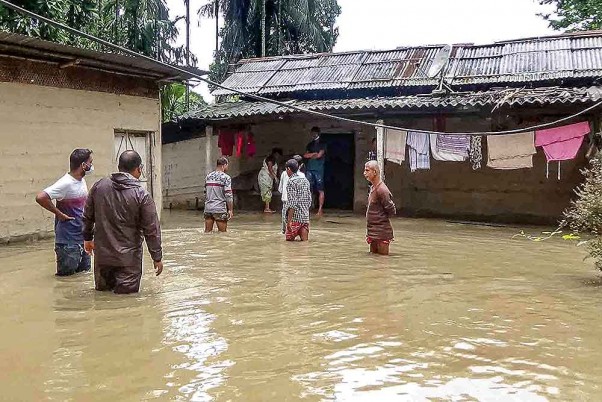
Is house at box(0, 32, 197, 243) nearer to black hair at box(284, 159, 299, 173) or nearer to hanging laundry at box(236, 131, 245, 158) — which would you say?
black hair at box(284, 159, 299, 173)

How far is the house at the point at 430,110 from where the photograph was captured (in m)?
12.3

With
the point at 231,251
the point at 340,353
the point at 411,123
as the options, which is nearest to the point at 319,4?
the point at 411,123

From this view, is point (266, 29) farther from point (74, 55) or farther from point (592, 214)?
point (592, 214)

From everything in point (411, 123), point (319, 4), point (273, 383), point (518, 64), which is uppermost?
point (319, 4)

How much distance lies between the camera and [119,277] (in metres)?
5.70

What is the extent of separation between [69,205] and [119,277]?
48.7 inches

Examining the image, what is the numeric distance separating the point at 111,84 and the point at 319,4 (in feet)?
50.8

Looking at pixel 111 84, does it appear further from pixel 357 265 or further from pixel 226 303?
pixel 226 303

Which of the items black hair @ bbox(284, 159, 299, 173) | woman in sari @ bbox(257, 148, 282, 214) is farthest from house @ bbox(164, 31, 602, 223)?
black hair @ bbox(284, 159, 299, 173)

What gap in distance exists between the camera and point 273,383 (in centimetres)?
354

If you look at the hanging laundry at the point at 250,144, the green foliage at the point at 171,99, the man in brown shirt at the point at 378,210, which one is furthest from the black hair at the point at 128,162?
the green foliage at the point at 171,99

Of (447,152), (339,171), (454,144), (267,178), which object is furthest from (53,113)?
(339,171)

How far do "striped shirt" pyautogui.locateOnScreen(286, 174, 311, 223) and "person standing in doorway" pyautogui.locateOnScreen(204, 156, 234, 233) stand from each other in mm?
1180

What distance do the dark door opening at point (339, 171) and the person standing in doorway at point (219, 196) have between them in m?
5.76
